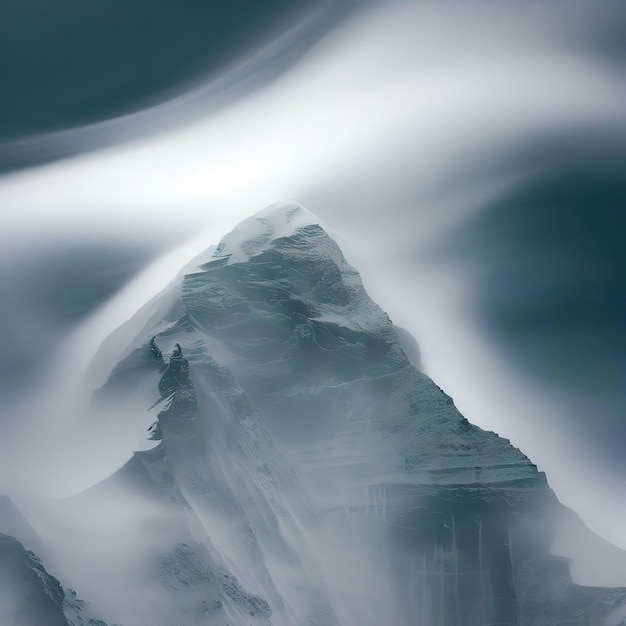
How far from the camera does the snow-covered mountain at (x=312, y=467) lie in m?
93.4

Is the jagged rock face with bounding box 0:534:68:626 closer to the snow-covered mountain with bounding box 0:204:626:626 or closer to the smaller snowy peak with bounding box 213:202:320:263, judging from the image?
the snow-covered mountain with bounding box 0:204:626:626

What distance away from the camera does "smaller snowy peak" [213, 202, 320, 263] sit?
5138 inches

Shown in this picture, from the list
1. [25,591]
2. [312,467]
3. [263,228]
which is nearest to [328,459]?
[312,467]

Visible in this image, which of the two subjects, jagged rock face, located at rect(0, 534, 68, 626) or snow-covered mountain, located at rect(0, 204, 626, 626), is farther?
snow-covered mountain, located at rect(0, 204, 626, 626)

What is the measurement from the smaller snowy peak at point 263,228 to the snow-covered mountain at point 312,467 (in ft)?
0.75

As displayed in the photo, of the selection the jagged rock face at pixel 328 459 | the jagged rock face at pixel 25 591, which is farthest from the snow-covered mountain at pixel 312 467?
the jagged rock face at pixel 25 591

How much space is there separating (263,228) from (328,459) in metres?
32.2

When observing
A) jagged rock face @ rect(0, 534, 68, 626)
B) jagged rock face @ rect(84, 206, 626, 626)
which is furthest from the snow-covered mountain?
jagged rock face @ rect(0, 534, 68, 626)

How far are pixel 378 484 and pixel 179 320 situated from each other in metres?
29.7

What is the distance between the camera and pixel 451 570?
11425 centimetres

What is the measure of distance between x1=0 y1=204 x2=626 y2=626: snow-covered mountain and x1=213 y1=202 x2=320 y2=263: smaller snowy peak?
230 millimetres

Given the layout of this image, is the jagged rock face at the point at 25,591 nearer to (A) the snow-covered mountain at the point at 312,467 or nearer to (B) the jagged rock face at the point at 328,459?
(A) the snow-covered mountain at the point at 312,467

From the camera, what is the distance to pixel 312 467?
120 metres

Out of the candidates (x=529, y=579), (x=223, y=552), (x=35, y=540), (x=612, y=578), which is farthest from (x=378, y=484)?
(x=35, y=540)
